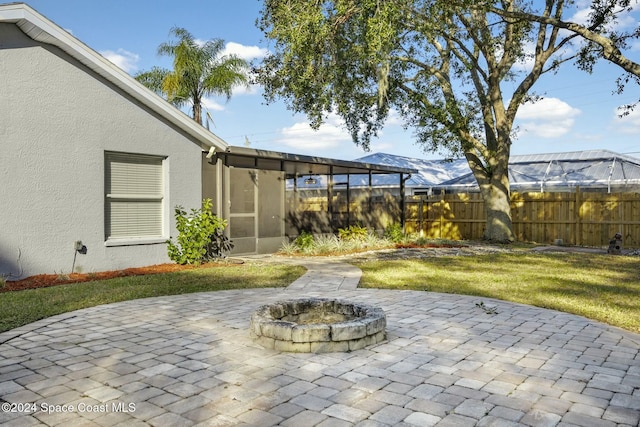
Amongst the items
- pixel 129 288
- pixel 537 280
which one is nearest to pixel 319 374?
pixel 129 288

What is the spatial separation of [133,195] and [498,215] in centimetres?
1255

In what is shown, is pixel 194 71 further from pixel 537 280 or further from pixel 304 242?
pixel 537 280

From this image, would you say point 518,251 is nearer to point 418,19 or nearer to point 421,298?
point 418,19

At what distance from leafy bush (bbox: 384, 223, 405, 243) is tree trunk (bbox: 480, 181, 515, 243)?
3260mm

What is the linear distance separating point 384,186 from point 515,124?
538 cm

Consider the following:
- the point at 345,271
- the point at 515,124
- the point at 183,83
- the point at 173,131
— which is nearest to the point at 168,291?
the point at 345,271

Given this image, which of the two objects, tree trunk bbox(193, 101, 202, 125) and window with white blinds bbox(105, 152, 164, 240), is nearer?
window with white blinds bbox(105, 152, 164, 240)

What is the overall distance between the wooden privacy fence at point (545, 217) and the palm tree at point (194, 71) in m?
10.3

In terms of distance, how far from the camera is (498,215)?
17094 millimetres

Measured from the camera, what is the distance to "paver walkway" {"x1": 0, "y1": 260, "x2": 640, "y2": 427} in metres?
3.02

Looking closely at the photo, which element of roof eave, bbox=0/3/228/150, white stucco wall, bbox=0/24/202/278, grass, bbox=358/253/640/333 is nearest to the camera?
grass, bbox=358/253/640/333

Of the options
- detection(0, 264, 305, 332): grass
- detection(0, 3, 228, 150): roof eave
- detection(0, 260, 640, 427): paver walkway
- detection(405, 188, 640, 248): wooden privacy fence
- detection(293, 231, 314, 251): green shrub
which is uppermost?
detection(0, 3, 228, 150): roof eave

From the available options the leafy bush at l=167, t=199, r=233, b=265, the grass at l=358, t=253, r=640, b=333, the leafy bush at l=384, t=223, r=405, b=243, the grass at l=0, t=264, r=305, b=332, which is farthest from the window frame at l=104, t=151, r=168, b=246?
the leafy bush at l=384, t=223, r=405, b=243

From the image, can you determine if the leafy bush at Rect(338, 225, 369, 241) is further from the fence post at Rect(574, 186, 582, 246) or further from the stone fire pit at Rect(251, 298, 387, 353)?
the stone fire pit at Rect(251, 298, 387, 353)
